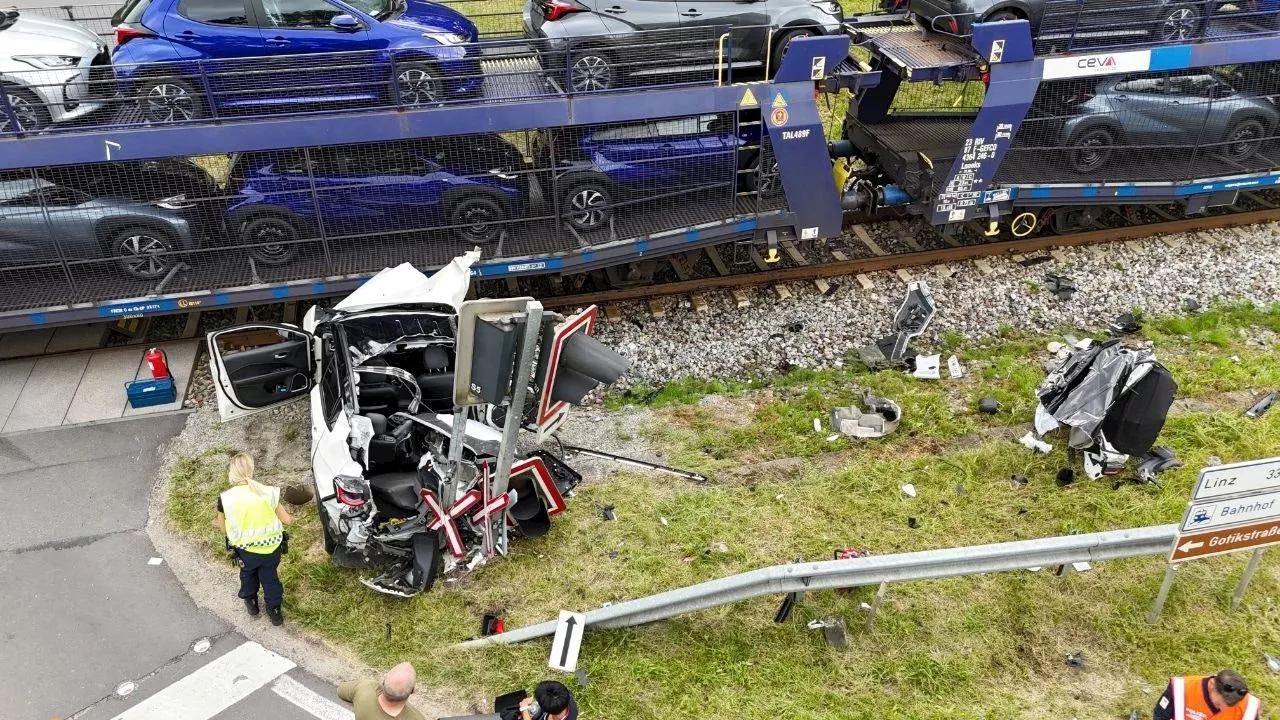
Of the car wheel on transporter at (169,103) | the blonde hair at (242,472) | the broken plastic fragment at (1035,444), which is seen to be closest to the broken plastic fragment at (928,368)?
the broken plastic fragment at (1035,444)

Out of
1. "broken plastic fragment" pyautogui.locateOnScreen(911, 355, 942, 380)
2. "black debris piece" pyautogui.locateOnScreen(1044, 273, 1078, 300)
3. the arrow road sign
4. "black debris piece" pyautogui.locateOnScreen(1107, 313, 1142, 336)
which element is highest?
the arrow road sign

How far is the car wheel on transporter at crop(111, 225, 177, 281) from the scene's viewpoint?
27.7ft

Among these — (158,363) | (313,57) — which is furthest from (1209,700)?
(158,363)

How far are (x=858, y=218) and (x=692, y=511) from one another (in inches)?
210

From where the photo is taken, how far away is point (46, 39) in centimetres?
888

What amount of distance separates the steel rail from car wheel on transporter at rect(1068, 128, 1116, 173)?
96 centimetres

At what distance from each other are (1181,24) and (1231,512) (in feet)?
19.3

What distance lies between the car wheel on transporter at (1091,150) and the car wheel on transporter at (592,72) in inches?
194

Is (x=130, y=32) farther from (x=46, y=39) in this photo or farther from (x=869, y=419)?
(x=869, y=419)

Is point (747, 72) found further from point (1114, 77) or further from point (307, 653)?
point (307, 653)

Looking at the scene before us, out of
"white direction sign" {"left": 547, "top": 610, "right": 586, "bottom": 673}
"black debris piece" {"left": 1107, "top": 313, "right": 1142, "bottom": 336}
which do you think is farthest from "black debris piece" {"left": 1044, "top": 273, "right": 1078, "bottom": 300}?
"white direction sign" {"left": 547, "top": 610, "right": 586, "bottom": 673}

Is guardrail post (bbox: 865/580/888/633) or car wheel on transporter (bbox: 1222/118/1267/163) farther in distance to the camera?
car wheel on transporter (bbox: 1222/118/1267/163)

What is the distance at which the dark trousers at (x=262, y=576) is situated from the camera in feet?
20.0

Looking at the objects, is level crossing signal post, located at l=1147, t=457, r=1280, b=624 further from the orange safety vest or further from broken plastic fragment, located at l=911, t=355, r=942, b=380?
broken plastic fragment, located at l=911, t=355, r=942, b=380
